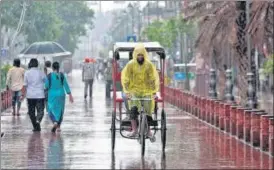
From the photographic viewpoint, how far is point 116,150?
1881 cm

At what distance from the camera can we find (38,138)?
2192 centimetres

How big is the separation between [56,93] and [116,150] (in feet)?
18.3

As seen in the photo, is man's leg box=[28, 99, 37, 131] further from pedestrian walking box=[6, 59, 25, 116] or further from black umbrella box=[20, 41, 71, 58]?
black umbrella box=[20, 41, 71, 58]

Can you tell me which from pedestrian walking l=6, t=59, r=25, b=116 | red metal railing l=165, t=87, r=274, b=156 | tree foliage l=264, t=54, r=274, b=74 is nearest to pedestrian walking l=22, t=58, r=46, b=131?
red metal railing l=165, t=87, r=274, b=156

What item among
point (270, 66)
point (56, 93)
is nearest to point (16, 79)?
point (56, 93)

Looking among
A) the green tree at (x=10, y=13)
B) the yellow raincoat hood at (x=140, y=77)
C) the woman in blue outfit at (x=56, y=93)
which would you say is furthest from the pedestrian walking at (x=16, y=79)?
the green tree at (x=10, y=13)

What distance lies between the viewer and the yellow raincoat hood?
18172mm

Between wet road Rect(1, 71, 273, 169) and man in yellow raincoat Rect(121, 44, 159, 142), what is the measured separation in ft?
2.52

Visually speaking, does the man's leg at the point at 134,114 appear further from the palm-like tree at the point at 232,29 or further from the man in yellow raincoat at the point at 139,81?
the palm-like tree at the point at 232,29

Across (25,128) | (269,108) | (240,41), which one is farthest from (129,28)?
(25,128)

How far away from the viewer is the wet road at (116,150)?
53.7 feet

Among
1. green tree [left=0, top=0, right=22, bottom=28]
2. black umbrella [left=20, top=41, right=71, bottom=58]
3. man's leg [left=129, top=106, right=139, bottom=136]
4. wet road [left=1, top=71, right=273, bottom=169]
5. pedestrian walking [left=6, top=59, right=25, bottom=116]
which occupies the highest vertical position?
green tree [left=0, top=0, right=22, bottom=28]

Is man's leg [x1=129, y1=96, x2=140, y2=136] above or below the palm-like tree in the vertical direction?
below

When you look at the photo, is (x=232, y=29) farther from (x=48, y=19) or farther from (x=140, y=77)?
(x=48, y=19)
